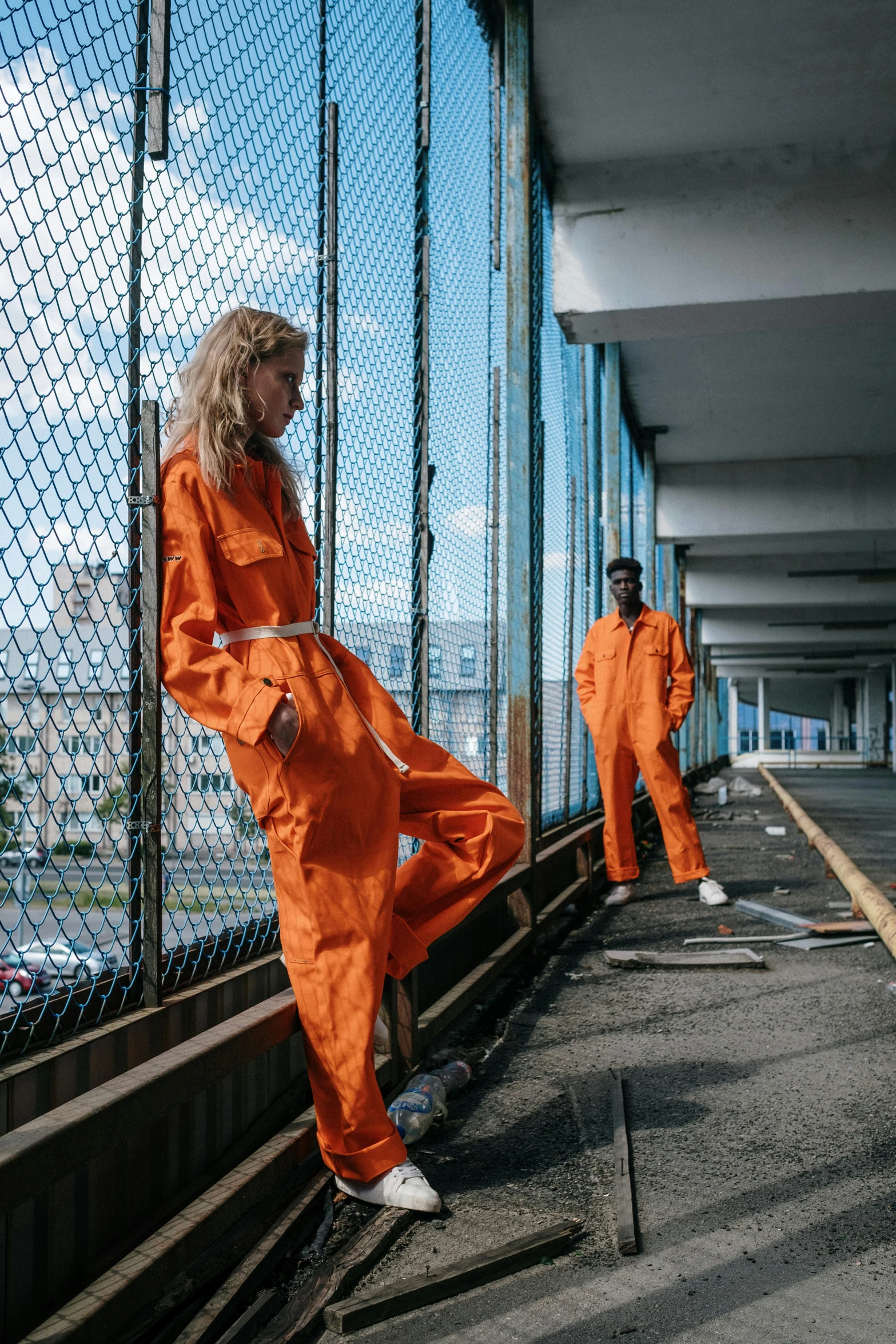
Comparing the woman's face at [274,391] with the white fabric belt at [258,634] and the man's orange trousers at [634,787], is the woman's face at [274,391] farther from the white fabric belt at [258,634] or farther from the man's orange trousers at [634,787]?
the man's orange trousers at [634,787]

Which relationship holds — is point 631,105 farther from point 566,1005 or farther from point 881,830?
point 881,830

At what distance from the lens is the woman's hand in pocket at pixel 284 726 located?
210 cm

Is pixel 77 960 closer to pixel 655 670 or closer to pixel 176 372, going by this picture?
pixel 176 372

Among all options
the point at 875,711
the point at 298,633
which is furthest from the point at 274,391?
the point at 875,711

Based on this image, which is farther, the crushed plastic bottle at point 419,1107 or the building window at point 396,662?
the building window at point 396,662

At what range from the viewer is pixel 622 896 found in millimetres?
6898

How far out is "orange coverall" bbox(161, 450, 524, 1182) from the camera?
2.16m

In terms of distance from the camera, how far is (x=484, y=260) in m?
6.03

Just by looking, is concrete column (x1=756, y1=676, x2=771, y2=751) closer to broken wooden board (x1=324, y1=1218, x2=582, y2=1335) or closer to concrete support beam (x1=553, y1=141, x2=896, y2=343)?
concrete support beam (x1=553, y1=141, x2=896, y2=343)

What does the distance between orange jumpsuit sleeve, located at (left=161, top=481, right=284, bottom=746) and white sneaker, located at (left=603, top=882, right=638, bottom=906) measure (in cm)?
516

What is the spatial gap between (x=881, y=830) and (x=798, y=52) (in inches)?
334

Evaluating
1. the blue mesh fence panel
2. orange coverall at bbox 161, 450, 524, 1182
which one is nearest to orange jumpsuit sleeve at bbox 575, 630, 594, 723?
the blue mesh fence panel

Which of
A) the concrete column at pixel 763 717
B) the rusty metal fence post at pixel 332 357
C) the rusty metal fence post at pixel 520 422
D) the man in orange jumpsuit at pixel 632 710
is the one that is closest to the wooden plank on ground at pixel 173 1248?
the rusty metal fence post at pixel 332 357

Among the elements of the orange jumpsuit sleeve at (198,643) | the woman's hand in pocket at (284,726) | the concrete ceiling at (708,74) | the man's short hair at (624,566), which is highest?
the concrete ceiling at (708,74)
